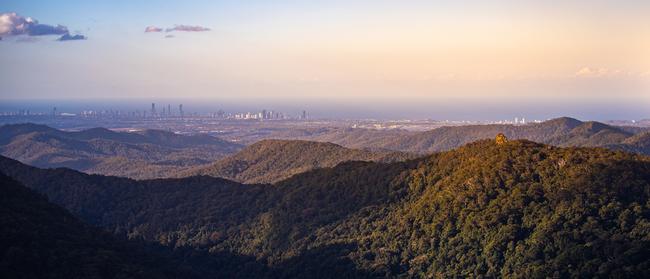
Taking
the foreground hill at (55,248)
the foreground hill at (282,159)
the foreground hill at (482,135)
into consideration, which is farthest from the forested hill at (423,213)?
the foreground hill at (482,135)

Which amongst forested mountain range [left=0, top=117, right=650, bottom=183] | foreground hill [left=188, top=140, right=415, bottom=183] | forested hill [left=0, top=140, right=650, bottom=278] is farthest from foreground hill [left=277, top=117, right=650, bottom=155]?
forested hill [left=0, top=140, right=650, bottom=278]

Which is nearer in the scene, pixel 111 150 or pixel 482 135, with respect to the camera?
pixel 111 150

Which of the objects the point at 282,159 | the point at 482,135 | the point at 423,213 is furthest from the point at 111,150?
the point at 423,213

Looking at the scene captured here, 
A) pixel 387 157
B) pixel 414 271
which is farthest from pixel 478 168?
pixel 387 157

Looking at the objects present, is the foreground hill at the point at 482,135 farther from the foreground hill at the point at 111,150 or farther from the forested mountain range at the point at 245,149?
the foreground hill at the point at 111,150

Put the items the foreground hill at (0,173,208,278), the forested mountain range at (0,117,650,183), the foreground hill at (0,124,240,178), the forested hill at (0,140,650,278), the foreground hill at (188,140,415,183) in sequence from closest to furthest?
the foreground hill at (0,173,208,278)
the forested hill at (0,140,650,278)
the foreground hill at (188,140,415,183)
the forested mountain range at (0,117,650,183)
the foreground hill at (0,124,240,178)

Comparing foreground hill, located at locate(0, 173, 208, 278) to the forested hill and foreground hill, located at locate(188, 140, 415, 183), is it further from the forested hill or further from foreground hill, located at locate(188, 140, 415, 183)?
foreground hill, located at locate(188, 140, 415, 183)

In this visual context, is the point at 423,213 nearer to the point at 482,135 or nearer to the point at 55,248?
the point at 55,248

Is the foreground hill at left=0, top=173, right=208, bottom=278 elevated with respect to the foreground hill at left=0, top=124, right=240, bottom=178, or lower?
elevated
